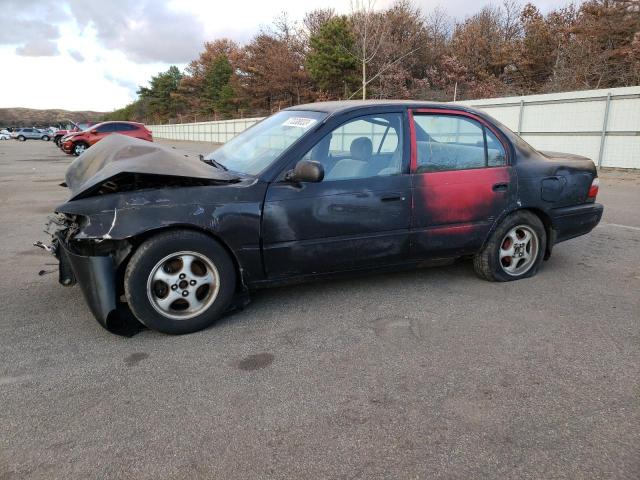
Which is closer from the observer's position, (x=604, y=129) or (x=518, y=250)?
(x=518, y=250)

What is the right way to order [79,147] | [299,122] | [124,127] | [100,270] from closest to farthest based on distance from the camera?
[100,270] → [299,122] → [124,127] → [79,147]

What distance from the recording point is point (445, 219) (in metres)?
4.04

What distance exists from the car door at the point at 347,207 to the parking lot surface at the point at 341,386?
1.36 ft

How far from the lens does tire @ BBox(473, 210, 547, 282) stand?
433 centimetres

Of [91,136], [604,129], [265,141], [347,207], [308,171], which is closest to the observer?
[308,171]

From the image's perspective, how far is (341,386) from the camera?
8.96ft

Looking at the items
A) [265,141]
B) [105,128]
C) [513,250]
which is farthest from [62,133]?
[513,250]

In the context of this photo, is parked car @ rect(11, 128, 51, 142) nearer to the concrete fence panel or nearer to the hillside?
the concrete fence panel

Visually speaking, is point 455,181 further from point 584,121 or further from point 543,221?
point 584,121

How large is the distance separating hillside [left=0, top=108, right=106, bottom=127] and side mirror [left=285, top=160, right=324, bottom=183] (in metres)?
127

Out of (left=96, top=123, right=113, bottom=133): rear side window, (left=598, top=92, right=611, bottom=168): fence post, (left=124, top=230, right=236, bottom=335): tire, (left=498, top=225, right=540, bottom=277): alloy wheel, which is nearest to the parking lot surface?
(left=124, top=230, right=236, bottom=335): tire

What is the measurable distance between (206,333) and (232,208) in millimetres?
882

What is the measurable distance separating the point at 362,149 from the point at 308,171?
0.69 meters

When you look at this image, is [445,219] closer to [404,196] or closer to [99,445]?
[404,196]
